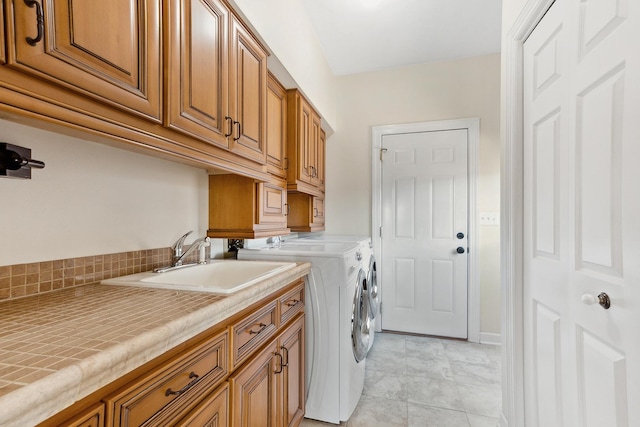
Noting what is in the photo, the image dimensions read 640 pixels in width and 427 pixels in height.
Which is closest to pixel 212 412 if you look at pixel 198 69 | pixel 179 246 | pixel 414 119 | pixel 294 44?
pixel 179 246

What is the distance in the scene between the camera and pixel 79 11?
67 centimetres

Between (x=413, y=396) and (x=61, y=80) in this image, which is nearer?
(x=61, y=80)

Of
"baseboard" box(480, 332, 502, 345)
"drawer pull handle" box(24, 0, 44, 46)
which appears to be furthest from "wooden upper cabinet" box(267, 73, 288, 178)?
"baseboard" box(480, 332, 502, 345)

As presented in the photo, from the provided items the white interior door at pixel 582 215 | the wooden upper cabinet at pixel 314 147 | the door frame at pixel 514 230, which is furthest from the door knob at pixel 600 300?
the wooden upper cabinet at pixel 314 147

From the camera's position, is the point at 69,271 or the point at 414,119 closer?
the point at 69,271

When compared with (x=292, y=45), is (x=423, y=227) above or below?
below

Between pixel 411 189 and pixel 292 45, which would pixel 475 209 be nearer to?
pixel 411 189

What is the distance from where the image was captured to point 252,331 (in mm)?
1062

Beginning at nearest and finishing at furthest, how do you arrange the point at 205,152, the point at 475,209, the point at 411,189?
1. the point at 205,152
2. the point at 475,209
3. the point at 411,189

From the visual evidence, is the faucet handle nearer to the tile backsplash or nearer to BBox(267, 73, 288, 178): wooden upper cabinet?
the tile backsplash

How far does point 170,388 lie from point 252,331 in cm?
38

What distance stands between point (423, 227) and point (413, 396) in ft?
4.97

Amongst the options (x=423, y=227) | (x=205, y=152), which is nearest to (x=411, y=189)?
(x=423, y=227)

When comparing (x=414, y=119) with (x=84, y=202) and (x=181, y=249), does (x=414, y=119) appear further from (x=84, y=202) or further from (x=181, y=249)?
(x=84, y=202)
